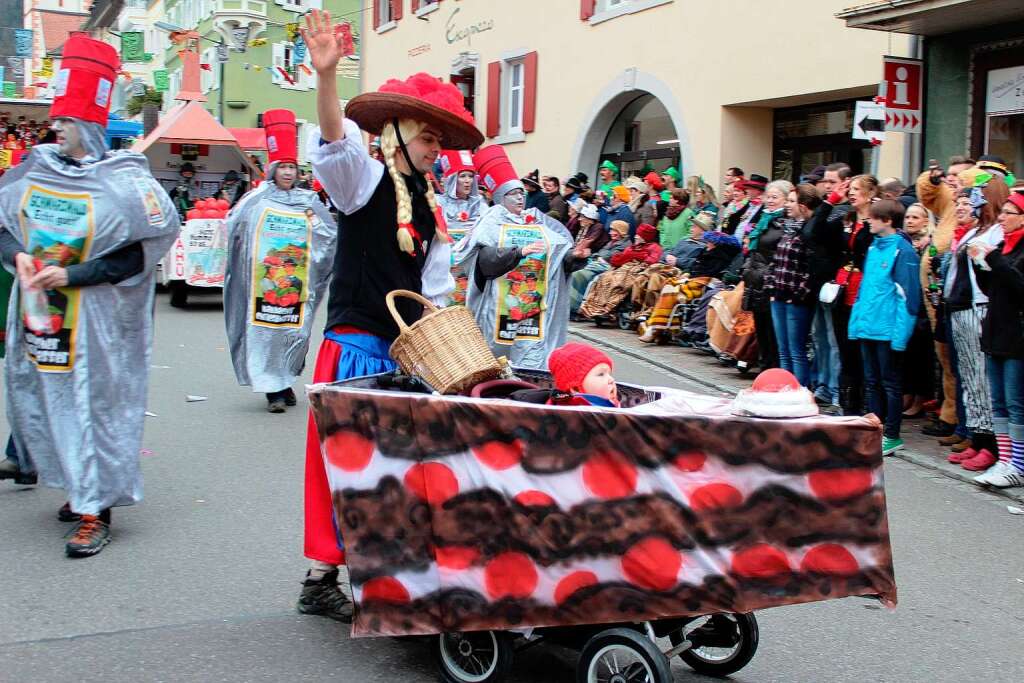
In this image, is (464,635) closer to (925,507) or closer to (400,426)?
(400,426)

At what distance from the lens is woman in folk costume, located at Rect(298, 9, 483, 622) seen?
13.9 feet

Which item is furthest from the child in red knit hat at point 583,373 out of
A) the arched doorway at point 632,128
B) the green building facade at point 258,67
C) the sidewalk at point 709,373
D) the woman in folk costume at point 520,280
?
the green building facade at point 258,67

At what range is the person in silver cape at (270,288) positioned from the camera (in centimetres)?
926

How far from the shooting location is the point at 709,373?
37.3ft

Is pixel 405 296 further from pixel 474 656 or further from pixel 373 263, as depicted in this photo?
pixel 474 656

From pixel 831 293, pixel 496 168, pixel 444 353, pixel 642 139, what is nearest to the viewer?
pixel 444 353

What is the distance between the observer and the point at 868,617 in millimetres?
4824

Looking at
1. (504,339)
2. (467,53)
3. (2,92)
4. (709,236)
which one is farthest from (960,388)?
(2,92)

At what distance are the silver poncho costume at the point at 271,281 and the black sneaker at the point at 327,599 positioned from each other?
4.74 m

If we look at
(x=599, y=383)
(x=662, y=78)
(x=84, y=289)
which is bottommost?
(x=599, y=383)

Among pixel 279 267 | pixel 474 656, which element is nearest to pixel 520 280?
pixel 279 267

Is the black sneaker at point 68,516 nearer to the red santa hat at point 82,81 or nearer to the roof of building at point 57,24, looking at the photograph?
the red santa hat at point 82,81

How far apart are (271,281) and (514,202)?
2079mm

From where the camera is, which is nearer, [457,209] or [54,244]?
[54,244]
